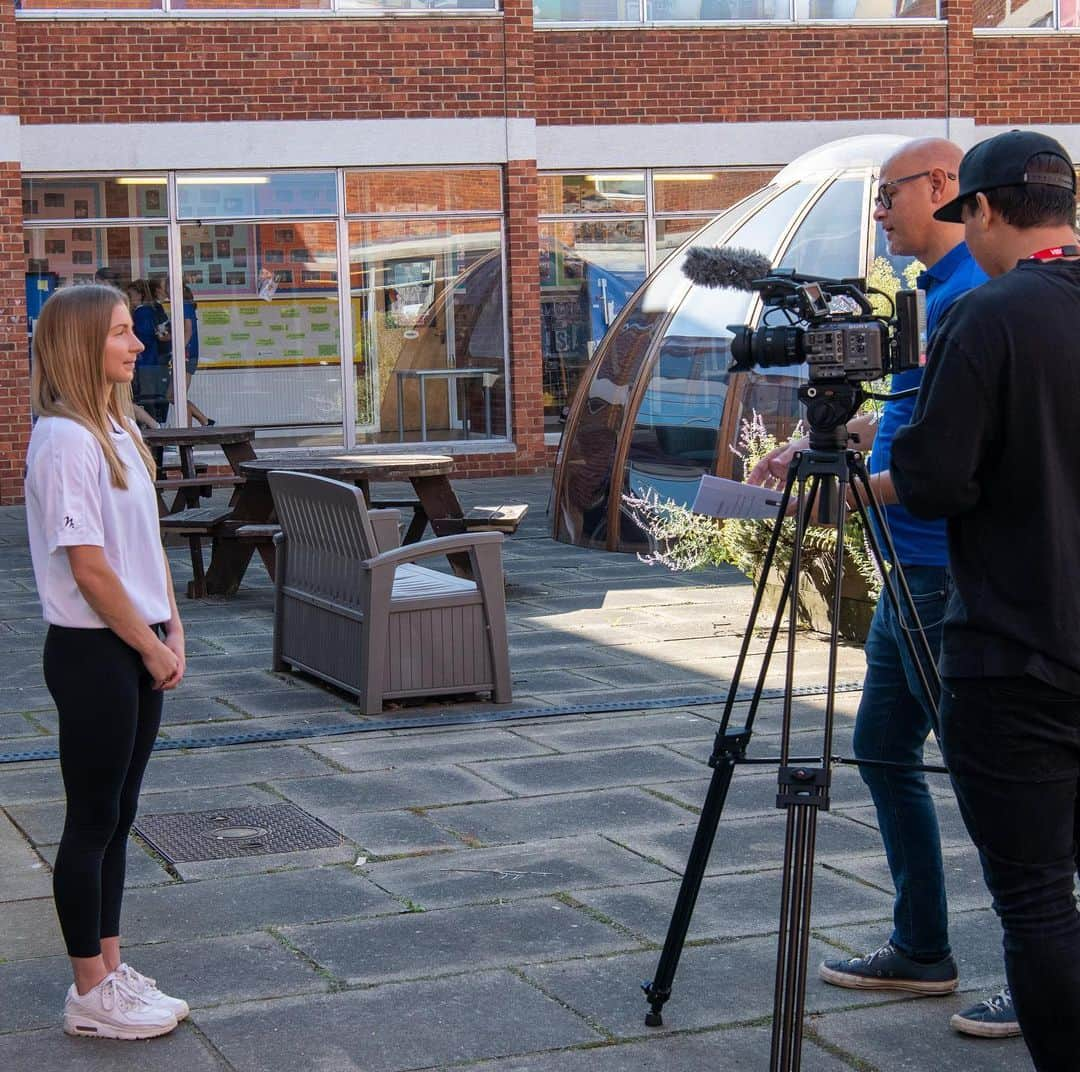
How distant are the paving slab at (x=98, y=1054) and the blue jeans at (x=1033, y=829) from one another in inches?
66.9

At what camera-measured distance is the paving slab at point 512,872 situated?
4.85 m

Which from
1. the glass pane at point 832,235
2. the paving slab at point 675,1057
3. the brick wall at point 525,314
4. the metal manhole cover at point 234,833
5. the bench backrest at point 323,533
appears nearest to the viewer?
the paving slab at point 675,1057

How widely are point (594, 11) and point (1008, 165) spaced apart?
54.4 ft

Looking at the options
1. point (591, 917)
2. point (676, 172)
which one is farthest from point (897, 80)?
point (591, 917)

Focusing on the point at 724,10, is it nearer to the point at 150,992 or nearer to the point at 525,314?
the point at 525,314

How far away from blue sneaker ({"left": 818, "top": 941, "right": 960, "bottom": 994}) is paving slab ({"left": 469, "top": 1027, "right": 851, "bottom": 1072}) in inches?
13.4

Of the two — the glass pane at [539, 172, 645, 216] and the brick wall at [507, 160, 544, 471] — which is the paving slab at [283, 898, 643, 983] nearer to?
the brick wall at [507, 160, 544, 471]

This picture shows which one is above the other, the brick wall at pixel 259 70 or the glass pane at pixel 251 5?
the glass pane at pixel 251 5

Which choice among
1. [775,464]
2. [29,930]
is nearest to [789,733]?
[775,464]

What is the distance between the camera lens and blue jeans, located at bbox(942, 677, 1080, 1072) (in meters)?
2.96

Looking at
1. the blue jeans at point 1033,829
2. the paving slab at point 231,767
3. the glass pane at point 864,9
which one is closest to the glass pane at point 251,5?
the glass pane at point 864,9

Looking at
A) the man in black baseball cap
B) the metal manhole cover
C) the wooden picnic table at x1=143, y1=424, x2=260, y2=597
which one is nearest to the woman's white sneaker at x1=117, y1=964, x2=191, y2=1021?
the metal manhole cover

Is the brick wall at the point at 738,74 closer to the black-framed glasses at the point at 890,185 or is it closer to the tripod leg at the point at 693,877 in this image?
the black-framed glasses at the point at 890,185

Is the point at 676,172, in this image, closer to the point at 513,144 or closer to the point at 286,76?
the point at 513,144
